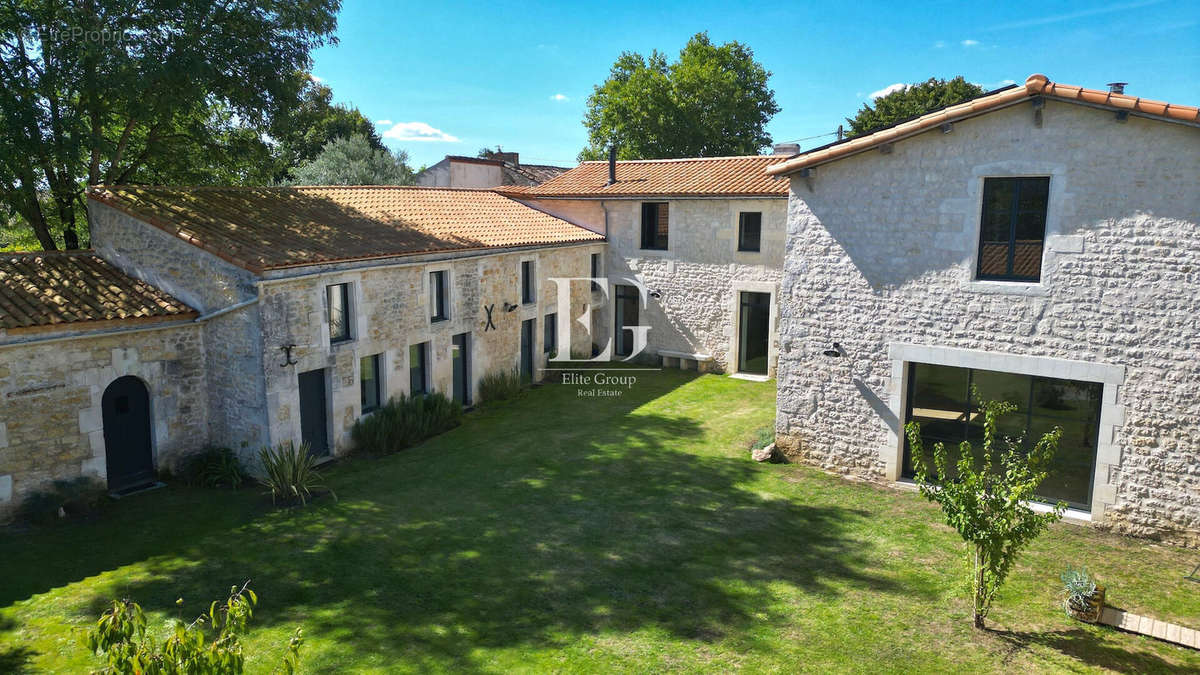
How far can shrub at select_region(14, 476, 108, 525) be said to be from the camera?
38.2 ft

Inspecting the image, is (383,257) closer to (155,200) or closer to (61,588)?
(155,200)

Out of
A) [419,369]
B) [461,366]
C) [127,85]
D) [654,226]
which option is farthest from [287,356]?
[654,226]

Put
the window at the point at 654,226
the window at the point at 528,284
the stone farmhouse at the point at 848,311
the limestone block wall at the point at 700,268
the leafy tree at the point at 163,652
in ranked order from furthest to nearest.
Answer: the window at the point at 654,226 < the limestone block wall at the point at 700,268 < the window at the point at 528,284 < the stone farmhouse at the point at 848,311 < the leafy tree at the point at 163,652

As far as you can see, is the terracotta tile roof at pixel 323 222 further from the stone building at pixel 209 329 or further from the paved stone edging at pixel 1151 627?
the paved stone edging at pixel 1151 627

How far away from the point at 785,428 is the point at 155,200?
42.3 ft

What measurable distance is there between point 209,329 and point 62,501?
358 cm

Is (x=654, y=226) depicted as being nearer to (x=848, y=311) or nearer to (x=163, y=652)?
(x=848, y=311)

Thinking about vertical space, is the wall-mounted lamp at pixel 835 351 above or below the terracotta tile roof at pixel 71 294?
below

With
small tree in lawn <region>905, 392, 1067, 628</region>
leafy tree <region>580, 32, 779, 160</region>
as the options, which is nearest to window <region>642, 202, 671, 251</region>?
small tree in lawn <region>905, 392, 1067, 628</region>

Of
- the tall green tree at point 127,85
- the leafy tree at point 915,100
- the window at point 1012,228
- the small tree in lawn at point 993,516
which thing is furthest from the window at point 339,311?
the leafy tree at point 915,100

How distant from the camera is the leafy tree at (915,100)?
36.0 m

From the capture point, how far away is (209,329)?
44.9ft

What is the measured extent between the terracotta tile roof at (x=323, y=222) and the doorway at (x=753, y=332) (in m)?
5.26

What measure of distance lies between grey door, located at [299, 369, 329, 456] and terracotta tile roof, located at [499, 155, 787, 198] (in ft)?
38.0
